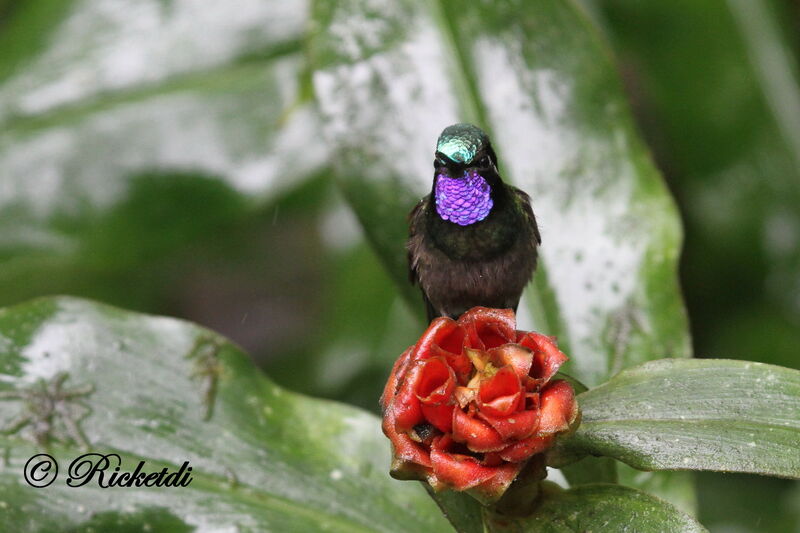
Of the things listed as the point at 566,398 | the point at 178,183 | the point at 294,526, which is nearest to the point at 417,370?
the point at 566,398

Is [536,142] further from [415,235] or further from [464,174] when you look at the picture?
[464,174]

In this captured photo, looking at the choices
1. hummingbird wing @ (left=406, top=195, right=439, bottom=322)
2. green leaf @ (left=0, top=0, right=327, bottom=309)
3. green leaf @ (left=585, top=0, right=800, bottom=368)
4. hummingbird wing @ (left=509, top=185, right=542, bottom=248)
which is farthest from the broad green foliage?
green leaf @ (left=585, top=0, right=800, bottom=368)

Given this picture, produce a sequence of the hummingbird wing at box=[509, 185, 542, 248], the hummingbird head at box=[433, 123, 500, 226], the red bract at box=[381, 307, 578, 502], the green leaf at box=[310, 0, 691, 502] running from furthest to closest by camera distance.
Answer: the green leaf at box=[310, 0, 691, 502]
the hummingbird wing at box=[509, 185, 542, 248]
the hummingbird head at box=[433, 123, 500, 226]
the red bract at box=[381, 307, 578, 502]


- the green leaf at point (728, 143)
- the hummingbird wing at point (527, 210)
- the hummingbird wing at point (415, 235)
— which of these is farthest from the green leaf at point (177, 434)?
the green leaf at point (728, 143)

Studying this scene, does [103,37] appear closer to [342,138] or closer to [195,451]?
[342,138]

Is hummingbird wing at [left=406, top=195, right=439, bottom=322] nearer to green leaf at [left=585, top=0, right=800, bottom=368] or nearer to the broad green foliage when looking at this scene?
the broad green foliage

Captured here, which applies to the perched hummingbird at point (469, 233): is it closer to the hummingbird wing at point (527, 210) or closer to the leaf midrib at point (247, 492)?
the hummingbird wing at point (527, 210)
